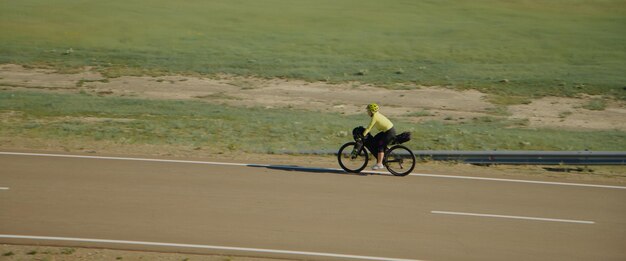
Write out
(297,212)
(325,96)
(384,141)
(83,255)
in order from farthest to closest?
(325,96) → (384,141) → (297,212) → (83,255)

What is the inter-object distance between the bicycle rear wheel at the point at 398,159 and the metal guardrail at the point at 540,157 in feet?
5.46

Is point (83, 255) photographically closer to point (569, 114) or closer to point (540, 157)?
point (540, 157)

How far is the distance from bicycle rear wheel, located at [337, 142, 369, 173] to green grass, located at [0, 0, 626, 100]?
1121 centimetres

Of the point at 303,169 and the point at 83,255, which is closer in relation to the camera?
the point at 83,255

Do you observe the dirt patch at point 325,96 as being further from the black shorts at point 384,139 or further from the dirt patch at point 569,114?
the black shorts at point 384,139

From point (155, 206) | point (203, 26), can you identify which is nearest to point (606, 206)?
point (155, 206)

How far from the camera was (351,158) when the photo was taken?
61.4 feet

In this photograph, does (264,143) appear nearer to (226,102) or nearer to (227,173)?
(227,173)

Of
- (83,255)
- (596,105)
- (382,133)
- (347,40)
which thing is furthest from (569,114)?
(83,255)

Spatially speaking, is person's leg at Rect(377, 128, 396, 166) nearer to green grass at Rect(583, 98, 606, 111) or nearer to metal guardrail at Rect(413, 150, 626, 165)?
metal guardrail at Rect(413, 150, 626, 165)

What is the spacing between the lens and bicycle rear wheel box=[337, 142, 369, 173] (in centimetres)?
1820

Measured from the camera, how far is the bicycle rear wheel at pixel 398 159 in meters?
18.1

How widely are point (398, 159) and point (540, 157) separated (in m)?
3.31

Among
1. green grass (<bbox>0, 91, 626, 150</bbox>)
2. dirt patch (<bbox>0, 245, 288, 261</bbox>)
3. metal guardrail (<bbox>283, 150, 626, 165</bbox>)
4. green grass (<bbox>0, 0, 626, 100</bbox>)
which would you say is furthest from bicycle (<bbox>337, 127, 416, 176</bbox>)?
→ green grass (<bbox>0, 0, 626, 100</bbox>)
